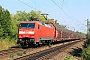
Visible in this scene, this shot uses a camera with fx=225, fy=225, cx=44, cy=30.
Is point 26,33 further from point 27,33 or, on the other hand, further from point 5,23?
point 5,23

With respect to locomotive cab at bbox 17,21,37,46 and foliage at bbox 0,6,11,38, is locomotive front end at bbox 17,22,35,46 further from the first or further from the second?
foliage at bbox 0,6,11,38

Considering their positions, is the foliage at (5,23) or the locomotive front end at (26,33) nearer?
the locomotive front end at (26,33)

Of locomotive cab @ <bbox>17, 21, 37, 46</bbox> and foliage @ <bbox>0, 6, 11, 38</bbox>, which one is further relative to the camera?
foliage @ <bbox>0, 6, 11, 38</bbox>

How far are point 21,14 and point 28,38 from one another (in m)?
88.2

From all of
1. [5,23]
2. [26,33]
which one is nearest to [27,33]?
[26,33]

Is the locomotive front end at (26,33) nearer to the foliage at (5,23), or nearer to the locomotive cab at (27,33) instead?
the locomotive cab at (27,33)

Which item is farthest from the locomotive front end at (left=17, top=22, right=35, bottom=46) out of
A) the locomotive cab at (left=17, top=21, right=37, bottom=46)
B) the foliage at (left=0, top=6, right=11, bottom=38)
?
the foliage at (left=0, top=6, right=11, bottom=38)

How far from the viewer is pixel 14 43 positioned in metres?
34.5

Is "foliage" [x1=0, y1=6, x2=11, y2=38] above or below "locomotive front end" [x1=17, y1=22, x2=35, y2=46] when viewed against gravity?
above

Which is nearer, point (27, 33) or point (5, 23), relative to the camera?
point (27, 33)

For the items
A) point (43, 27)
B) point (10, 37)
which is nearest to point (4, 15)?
point (10, 37)

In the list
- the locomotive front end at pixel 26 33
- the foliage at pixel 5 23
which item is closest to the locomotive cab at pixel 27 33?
the locomotive front end at pixel 26 33

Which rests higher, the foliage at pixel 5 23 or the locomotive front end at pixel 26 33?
the foliage at pixel 5 23

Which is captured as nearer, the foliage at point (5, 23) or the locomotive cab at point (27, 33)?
the locomotive cab at point (27, 33)
